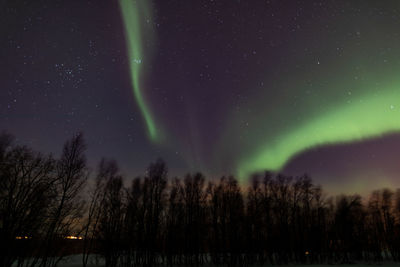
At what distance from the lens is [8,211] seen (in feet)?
27.5

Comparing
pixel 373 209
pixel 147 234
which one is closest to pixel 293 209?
pixel 373 209

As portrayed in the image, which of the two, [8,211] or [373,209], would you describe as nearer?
[8,211]

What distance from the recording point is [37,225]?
9.88 meters

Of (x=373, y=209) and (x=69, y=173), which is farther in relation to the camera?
(x=373, y=209)

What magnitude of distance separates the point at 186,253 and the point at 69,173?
34.5m

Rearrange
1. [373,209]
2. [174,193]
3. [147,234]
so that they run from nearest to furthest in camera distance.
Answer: [147,234]
[174,193]
[373,209]

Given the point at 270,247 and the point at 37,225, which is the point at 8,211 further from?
the point at 270,247

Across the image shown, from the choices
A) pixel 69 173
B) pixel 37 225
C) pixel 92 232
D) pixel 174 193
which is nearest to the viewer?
pixel 37 225

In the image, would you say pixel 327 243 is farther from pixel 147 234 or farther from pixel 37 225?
pixel 37 225

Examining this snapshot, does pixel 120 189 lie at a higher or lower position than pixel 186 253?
higher

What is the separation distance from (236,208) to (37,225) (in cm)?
4716

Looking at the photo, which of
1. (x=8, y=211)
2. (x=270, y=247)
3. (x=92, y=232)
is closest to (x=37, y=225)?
(x=8, y=211)

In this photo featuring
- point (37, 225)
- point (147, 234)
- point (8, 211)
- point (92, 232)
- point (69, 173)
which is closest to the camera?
point (8, 211)

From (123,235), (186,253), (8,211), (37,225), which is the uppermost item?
(8,211)
